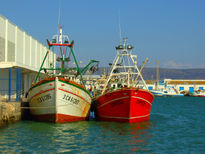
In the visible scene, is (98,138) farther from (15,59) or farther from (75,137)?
(15,59)

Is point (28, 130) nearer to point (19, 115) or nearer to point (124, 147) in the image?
point (19, 115)

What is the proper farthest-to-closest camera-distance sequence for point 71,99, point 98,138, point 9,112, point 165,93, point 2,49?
point 165,93
point 2,49
point 71,99
point 9,112
point 98,138

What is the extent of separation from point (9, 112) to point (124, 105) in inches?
333

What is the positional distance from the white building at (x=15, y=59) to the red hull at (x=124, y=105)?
6305 millimetres

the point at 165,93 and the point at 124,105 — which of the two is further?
the point at 165,93

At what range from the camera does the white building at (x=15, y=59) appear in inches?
1155

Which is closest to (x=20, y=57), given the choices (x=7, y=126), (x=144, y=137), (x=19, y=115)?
(x=19, y=115)

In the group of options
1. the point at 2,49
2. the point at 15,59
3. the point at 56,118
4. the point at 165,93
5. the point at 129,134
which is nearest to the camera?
the point at 129,134

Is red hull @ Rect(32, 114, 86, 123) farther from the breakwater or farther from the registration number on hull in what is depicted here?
the breakwater

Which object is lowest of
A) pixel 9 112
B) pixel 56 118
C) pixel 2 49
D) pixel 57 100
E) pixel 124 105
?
pixel 56 118

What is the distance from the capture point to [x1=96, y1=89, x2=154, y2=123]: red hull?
24.8m

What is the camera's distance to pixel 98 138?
1970 cm

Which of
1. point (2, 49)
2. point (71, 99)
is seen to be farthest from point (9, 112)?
point (2, 49)

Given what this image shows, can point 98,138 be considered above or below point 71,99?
below
